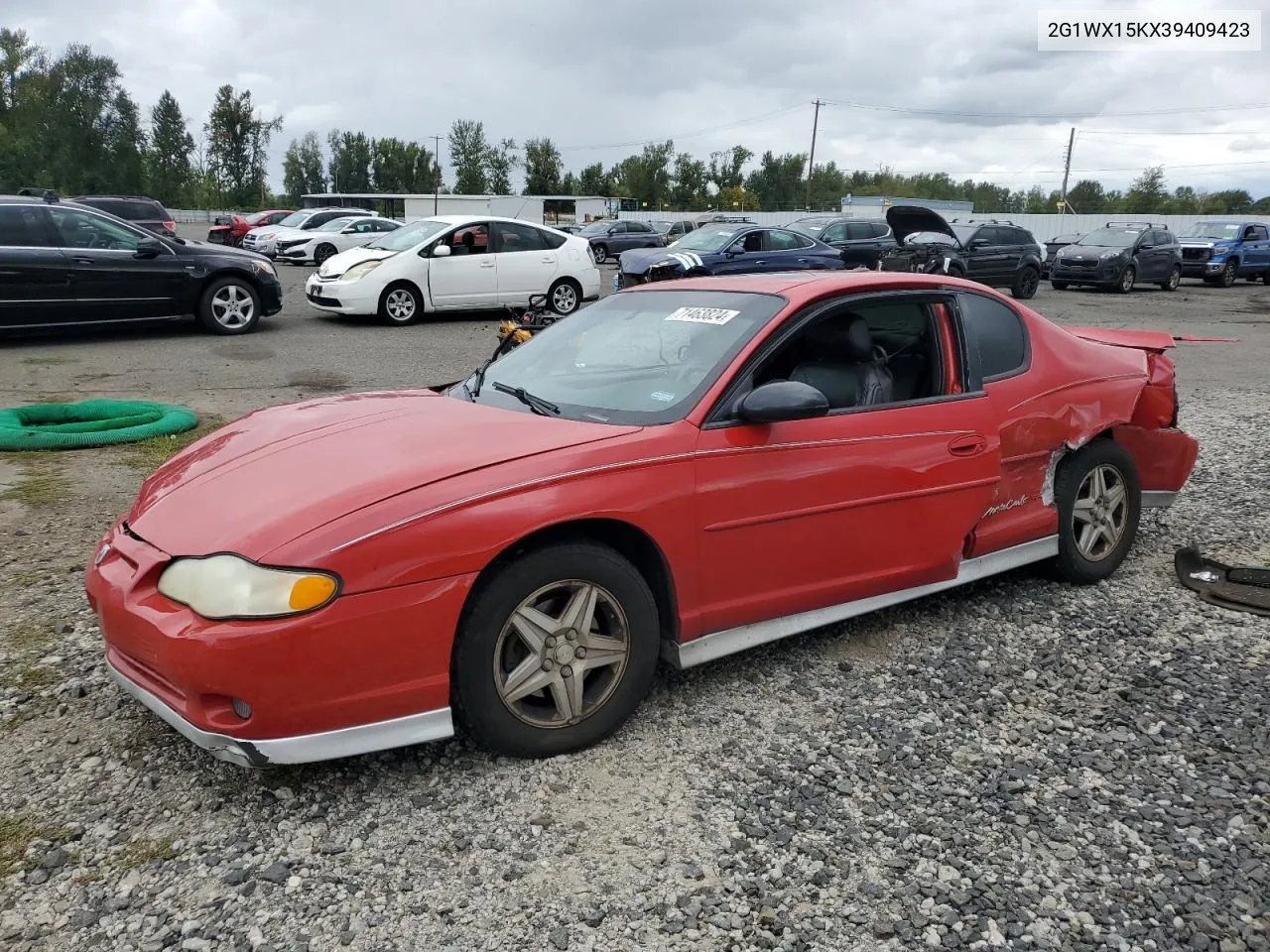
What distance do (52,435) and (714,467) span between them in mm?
5189

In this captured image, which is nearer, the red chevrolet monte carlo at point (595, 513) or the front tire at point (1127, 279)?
the red chevrolet monte carlo at point (595, 513)

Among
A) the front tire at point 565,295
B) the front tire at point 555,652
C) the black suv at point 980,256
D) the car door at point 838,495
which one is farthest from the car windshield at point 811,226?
the front tire at point 555,652

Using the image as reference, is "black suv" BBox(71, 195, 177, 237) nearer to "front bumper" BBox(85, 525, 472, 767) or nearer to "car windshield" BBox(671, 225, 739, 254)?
"car windshield" BBox(671, 225, 739, 254)

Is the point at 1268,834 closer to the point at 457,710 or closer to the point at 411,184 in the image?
the point at 457,710

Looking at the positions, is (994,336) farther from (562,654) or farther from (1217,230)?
(1217,230)

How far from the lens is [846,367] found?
368cm

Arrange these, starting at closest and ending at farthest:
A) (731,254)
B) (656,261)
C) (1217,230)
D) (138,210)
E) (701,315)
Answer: (701,315) < (656,261) < (731,254) < (138,210) < (1217,230)

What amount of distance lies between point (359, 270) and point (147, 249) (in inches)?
119

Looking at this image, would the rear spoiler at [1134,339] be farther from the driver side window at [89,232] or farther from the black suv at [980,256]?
the black suv at [980,256]

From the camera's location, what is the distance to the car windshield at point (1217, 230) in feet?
87.7

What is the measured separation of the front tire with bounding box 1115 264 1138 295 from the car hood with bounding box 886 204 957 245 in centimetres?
1220

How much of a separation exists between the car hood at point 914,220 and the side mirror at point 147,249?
8.96 meters

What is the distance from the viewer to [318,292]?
1349 centimetres

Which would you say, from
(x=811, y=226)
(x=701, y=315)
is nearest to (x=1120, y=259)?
(x=811, y=226)
